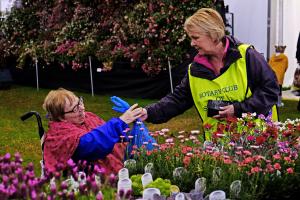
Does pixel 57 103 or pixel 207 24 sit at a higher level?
pixel 207 24

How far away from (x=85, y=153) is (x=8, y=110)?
8132mm

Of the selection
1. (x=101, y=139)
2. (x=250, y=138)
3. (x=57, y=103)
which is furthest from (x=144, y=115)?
(x=250, y=138)

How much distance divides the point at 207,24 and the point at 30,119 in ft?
22.4

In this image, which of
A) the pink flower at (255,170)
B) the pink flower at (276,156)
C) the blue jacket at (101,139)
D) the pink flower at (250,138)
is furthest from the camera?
the blue jacket at (101,139)

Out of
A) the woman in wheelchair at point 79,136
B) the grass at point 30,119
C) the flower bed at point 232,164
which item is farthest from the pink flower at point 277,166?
the grass at point 30,119

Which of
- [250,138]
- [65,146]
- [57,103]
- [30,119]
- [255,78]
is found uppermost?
[255,78]

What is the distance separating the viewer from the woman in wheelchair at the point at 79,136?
3.34m

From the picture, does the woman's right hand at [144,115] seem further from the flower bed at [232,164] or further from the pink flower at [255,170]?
the pink flower at [255,170]

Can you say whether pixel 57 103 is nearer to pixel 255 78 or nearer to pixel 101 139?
pixel 101 139

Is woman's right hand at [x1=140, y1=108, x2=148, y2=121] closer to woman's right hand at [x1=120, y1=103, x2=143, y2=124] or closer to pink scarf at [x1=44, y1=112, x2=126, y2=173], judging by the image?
woman's right hand at [x1=120, y1=103, x2=143, y2=124]

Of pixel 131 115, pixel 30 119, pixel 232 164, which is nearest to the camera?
pixel 232 164

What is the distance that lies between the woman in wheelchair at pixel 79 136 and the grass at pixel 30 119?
2.69m

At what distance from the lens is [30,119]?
9750mm

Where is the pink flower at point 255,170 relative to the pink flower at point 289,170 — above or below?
above
